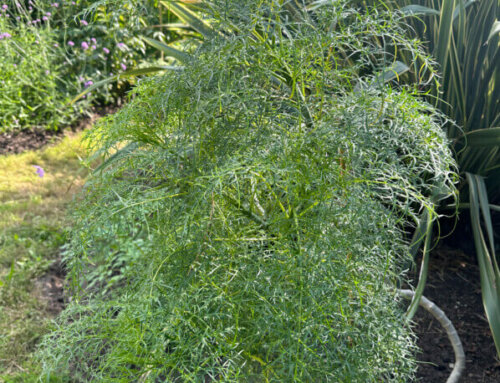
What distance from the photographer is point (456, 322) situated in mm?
2061

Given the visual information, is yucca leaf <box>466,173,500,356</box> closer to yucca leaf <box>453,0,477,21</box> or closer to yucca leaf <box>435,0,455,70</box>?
yucca leaf <box>435,0,455,70</box>

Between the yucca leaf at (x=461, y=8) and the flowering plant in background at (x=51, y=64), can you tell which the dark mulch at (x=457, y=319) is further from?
the flowering plant in background at (x=51, y=64)

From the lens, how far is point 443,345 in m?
1.96

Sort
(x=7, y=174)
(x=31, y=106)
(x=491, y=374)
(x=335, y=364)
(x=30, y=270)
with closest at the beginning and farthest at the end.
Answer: (x=335, y=364) → (x=491, y=374) → (x=30, y=270) → (x=7, y=174) → (x=31, y=106)

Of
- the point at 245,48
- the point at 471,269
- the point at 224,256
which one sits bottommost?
the point at 471,269

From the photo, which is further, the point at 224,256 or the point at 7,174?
the point at 7,174

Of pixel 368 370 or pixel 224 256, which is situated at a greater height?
pixel 224 256

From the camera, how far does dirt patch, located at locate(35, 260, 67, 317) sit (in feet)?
7.63

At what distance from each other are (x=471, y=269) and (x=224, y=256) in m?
1.74

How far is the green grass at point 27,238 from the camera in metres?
2.08

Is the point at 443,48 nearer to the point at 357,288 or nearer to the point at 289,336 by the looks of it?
the point at 357,288

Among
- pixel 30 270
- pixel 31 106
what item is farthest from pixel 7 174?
pixel 30 270

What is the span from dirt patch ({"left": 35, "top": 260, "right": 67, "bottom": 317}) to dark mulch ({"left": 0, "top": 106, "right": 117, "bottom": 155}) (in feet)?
5.16

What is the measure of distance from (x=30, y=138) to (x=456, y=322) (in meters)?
3.35
